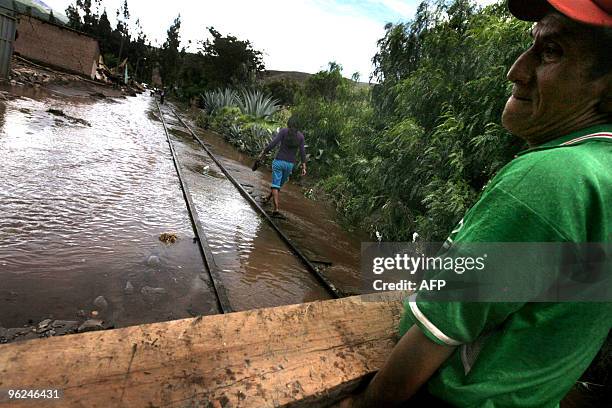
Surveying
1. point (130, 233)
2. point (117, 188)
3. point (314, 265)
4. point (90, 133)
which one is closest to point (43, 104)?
point (90, 133)

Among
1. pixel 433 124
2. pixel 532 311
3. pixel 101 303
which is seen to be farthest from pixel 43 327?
pixel 433 124

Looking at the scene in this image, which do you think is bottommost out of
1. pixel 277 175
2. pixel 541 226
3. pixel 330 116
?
pixel 277 175

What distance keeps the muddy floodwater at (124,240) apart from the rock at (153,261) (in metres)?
0.06

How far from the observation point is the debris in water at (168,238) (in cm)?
467

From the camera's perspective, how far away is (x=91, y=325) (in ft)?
9.39

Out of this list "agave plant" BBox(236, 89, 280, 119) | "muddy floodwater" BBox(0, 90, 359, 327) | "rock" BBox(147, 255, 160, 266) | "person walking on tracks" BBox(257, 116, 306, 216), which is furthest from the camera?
"agave plant" BBox(236, 89, 280, 119)

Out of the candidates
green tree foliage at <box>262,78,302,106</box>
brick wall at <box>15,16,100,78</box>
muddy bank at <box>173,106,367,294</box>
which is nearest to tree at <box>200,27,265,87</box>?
green tree foliage at <box>262,78,302,106</box>

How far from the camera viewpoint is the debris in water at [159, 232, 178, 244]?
15.3ft

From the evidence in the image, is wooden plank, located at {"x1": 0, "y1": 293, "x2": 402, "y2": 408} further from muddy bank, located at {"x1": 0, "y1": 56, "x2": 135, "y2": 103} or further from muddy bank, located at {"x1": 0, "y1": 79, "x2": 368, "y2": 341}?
muddy bank, located at {"x1": 0, "y1": 56, "x2": 135, "y2": 103}

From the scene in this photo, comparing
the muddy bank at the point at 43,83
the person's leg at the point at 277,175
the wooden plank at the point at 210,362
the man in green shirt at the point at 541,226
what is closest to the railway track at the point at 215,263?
the person's leg at the point at 277,175

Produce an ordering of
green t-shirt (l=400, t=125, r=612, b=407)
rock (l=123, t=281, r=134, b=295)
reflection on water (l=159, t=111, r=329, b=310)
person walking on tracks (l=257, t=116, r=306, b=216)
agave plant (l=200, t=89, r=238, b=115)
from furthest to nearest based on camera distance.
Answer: agave plant (l=200, t=89, r=238, b=115) < person walking on tracks (l=257, t=116, r=306, b=216) < reflection on water (l=159, t=111, r=329, b=310) < rock (l=123, t=281, r=134, b=295) < green t-shirt (l=400, t=125, r=612, b=407)

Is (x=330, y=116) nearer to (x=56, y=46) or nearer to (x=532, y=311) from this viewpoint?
(x=532, y=311)

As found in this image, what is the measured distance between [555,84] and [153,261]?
4.06m

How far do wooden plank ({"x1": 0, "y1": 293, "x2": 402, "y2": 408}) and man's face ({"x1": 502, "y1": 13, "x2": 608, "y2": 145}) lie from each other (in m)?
0.78
